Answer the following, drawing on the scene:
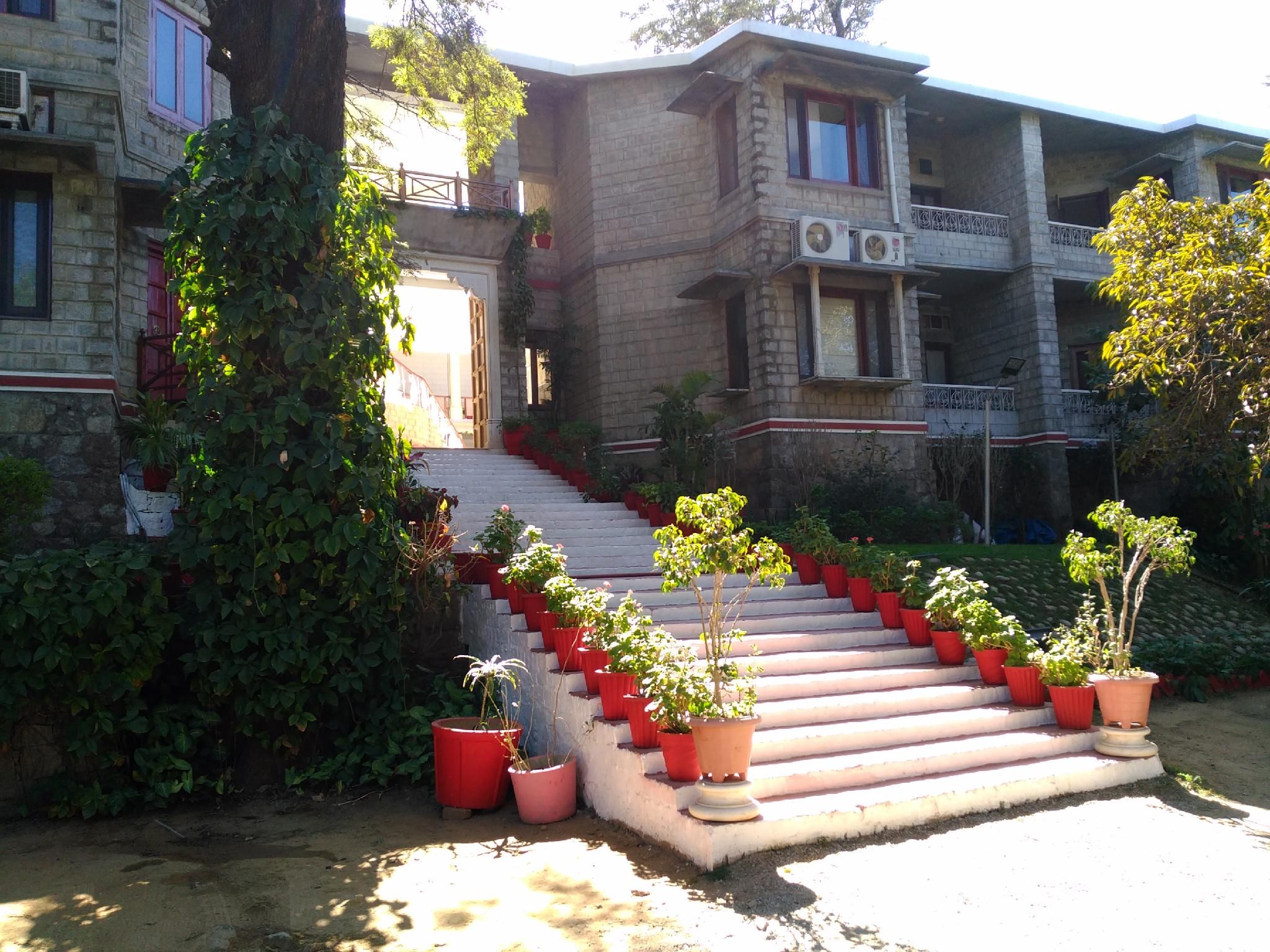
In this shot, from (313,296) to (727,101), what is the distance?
36.3 feet

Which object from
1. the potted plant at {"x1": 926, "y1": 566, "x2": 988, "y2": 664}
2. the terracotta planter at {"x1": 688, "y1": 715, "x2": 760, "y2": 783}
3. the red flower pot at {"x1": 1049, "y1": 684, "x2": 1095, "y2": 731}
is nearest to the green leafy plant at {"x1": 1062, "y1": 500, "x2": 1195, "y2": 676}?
the red flower pot at {"x1": 1049, "y1": 684, "x2": 1095, "y2": 731}

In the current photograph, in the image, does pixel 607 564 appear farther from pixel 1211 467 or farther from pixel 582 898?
pixel 1211 467

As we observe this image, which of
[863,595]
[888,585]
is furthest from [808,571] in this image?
[888,585]

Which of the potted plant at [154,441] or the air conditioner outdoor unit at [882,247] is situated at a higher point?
the air conditioner outdoor unit at [882,247]

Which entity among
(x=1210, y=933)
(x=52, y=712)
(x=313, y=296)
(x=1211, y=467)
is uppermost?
(x=313, y=296)

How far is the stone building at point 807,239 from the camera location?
1497 centimetres

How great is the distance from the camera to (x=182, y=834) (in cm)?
580

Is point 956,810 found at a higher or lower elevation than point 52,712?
lower

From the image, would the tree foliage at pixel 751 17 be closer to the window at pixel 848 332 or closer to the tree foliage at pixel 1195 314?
the window at pixel 848 332

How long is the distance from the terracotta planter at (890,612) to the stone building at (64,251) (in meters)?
8.16

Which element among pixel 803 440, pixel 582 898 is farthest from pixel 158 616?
pixel 803 440

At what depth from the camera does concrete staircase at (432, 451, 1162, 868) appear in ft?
17.5

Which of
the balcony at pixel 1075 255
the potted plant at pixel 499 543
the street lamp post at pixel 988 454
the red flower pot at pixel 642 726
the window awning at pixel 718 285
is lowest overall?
the red flower pot at pixel 642 726

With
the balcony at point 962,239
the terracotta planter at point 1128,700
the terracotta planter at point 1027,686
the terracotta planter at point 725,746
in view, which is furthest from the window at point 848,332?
the terracotta planter at point 725,746
